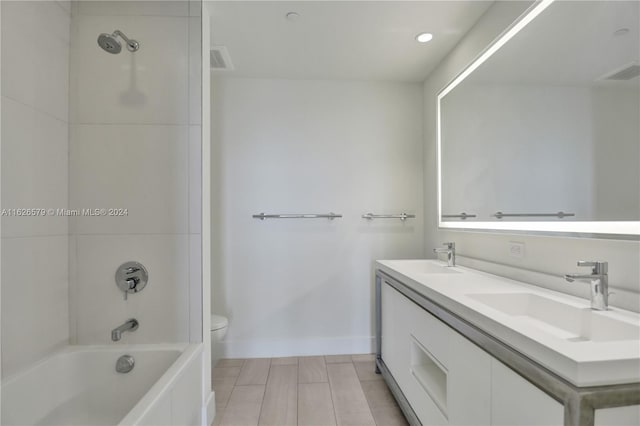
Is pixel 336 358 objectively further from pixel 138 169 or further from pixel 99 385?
pixel 138 169

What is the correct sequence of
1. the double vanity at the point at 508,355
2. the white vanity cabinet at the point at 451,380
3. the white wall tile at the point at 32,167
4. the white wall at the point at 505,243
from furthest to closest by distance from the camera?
the white wall tile at the point at 32,167 < the white wall at the point at 505,243 < the white vanity cabinet at the point at 451,380 < the double vanity at the point at 508,355

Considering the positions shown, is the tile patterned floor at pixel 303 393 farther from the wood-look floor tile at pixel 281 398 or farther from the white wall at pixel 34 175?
the white wall at pixel 34 175

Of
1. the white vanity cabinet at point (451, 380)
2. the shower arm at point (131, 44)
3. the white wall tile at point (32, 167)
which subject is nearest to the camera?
the white vanity cabinet at point (451, 380)

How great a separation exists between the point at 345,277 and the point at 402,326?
0.89 m

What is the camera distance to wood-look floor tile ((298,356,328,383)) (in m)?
2.15

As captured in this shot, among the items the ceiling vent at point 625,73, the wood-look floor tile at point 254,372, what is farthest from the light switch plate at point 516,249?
the wood-look floor tile at point 254,372

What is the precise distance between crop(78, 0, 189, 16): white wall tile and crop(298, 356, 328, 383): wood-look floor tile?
8.20ft

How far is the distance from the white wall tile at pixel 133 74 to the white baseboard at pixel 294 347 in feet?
6.12

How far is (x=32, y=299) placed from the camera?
1357 mm

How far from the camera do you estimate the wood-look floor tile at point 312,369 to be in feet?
7.04

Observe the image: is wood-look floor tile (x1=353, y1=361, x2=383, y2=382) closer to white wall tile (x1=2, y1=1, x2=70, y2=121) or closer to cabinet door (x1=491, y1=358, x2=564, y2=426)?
cabinet door (x1=491, y1=358, x2=564, y2=426)

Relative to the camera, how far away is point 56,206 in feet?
4.91

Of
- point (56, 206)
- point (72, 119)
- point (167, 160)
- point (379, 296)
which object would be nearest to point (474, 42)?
point (379, 296)

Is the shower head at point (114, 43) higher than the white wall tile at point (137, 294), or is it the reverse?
the shower head at point (114, 43)
